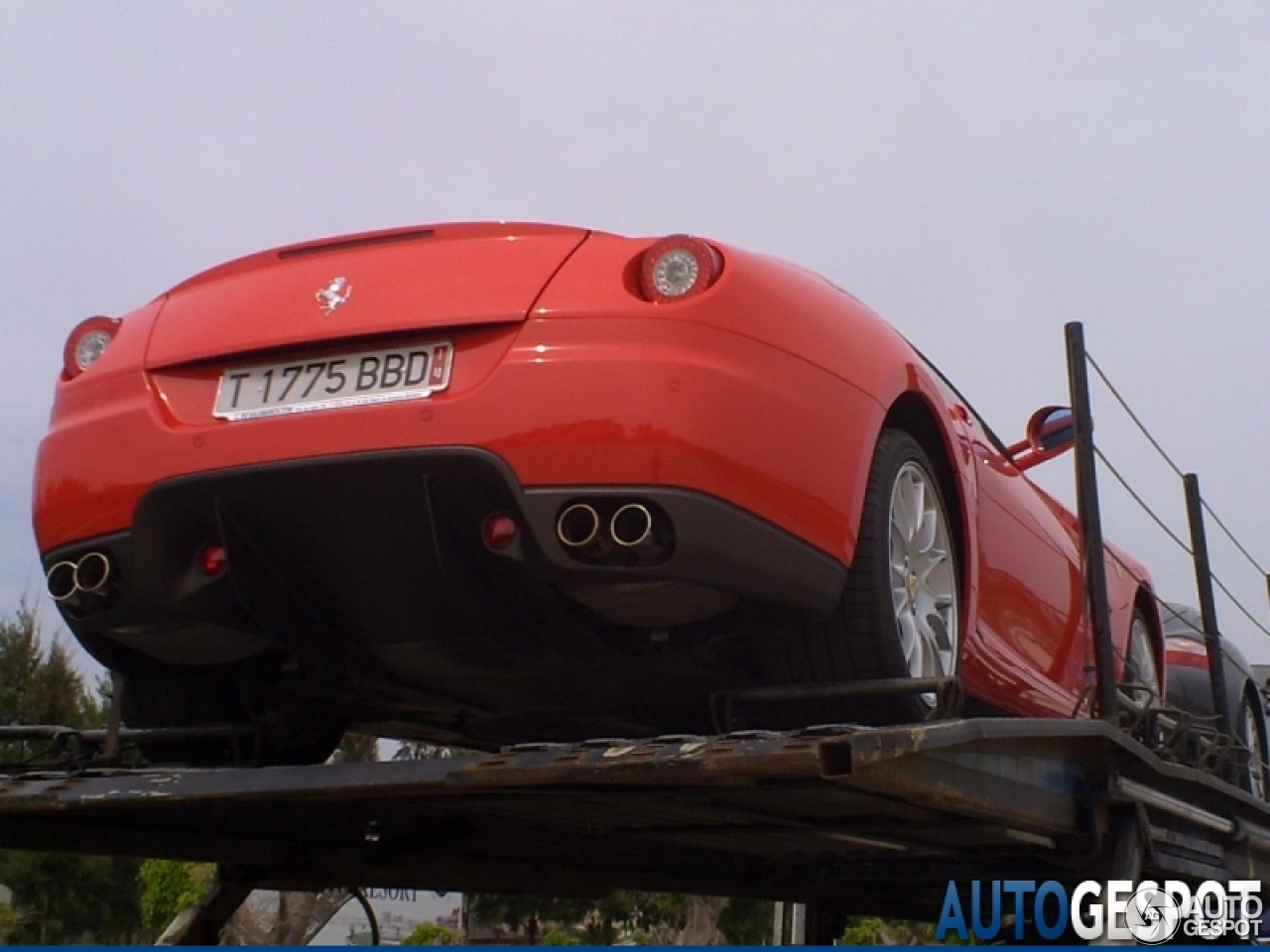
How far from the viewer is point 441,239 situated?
3.37 m

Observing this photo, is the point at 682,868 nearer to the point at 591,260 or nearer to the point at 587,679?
the point at 587,679

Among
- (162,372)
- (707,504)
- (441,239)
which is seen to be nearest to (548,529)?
(707,504)

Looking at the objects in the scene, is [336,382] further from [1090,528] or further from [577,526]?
A: [1090,528]

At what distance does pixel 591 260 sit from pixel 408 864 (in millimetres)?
1701

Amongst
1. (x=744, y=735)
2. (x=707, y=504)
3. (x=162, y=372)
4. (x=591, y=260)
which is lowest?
(x=744, y=735)

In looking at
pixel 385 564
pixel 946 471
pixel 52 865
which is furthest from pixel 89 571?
pixel 52 865

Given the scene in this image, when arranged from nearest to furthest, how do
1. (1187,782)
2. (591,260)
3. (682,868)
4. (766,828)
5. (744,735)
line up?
(744,735) → (591,260) → (766,828) → (1187,782) → (682,868)

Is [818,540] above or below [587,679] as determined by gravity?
above

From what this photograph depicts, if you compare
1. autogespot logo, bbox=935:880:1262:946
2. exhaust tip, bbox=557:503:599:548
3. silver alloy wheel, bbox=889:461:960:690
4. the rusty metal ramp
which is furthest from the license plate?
autogespot logo, bbox=935:880:1262:946

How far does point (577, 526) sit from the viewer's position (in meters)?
3.03

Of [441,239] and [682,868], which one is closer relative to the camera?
[441,239]

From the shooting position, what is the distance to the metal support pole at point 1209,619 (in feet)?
16.0

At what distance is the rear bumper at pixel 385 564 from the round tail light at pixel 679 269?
0.43 metres

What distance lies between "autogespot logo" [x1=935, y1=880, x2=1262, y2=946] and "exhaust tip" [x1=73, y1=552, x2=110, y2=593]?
2.15 metres
